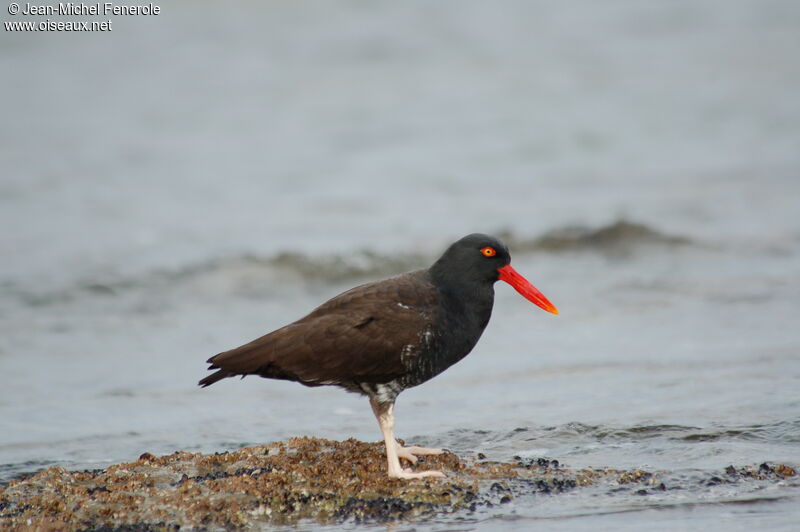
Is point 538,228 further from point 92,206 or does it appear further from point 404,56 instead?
point 404,56

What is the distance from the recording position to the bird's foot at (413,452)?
20.0ft

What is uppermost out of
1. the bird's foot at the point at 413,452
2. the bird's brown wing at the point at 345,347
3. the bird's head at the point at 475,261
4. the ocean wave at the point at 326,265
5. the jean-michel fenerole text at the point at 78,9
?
the jean-michel fenerole text at the point at 78,9

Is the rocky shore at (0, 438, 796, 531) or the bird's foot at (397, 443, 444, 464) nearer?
the rocky shore at (0, 438, 796, 531)

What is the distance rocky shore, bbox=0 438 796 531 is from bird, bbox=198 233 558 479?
0.76 ft

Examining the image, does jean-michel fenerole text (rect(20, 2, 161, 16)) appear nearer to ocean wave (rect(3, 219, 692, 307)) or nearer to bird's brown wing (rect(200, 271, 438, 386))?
ocean wave (rect(3, 219, 692, 307))

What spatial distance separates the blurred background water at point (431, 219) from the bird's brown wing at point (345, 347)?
1.12 metres

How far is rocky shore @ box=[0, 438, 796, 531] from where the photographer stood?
5301mm

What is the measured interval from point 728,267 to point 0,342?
8.46 m

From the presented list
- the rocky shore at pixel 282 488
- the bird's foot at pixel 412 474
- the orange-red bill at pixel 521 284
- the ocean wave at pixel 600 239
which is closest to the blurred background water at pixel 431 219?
the ocean wave at pixel 600 239

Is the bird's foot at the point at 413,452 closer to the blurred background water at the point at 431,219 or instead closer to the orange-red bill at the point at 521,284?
the blurred background water at the point at 431,219

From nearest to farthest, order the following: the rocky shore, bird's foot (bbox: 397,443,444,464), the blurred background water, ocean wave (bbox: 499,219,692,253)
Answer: the rocky shore
bird's foot (bbox: 397,443,444,464)
the blurred background water
ocean wave (bbox: 499,219,692,253)

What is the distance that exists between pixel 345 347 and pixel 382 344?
8.7 inches

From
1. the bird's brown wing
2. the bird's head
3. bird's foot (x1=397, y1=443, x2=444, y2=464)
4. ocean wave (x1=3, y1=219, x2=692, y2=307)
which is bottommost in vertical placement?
bird's foot (x1=397, y1=443, x2=444, y2=464)

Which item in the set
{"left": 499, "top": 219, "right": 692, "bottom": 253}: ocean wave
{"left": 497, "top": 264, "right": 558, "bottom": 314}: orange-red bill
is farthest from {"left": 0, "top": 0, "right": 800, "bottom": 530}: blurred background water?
{"left": 497, "top": 264, "right": 558, "bottom": 314}: orange-red bill
